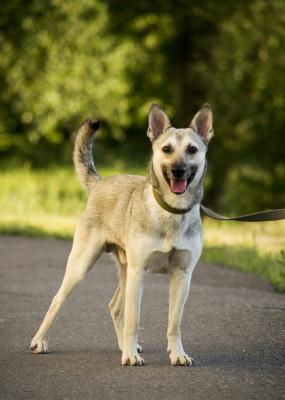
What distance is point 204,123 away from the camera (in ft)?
23.7

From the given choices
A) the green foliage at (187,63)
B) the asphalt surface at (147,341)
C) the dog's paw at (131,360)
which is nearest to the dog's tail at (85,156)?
the asphalt surface at (147,341)

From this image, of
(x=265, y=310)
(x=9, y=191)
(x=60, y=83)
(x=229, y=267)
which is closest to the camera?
(x=265, y=310)

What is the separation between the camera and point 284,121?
76.2ft

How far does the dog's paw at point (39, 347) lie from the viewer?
708cm

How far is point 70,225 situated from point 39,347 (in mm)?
9263

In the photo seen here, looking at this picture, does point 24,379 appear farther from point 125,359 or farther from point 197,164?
point 197,164

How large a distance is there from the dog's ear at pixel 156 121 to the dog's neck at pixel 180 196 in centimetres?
37

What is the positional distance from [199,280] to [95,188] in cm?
396

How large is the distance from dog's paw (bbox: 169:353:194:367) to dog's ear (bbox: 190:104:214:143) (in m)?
1.65

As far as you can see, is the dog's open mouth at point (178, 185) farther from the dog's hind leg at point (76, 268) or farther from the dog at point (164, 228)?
the dog's hind leg at point (76, 268)

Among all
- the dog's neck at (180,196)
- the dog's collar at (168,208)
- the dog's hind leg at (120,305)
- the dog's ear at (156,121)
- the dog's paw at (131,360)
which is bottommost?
the dog's paw at (131,360)

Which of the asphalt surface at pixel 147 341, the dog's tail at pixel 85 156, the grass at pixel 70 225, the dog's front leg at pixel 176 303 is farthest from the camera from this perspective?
the grass at pixel 70 225

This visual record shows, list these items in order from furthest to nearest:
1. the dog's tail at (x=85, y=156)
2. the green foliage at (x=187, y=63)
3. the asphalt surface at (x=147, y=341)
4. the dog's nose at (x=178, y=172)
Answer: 1. the green foliage at (x=187, y=63)
2. the dog's tail at (x=85, y=156)
3. the dog's nose at (x=178, y=172)
4. the asphalt surface at (x=147, y=341)

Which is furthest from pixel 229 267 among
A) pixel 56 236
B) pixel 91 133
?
pixel 91 133
